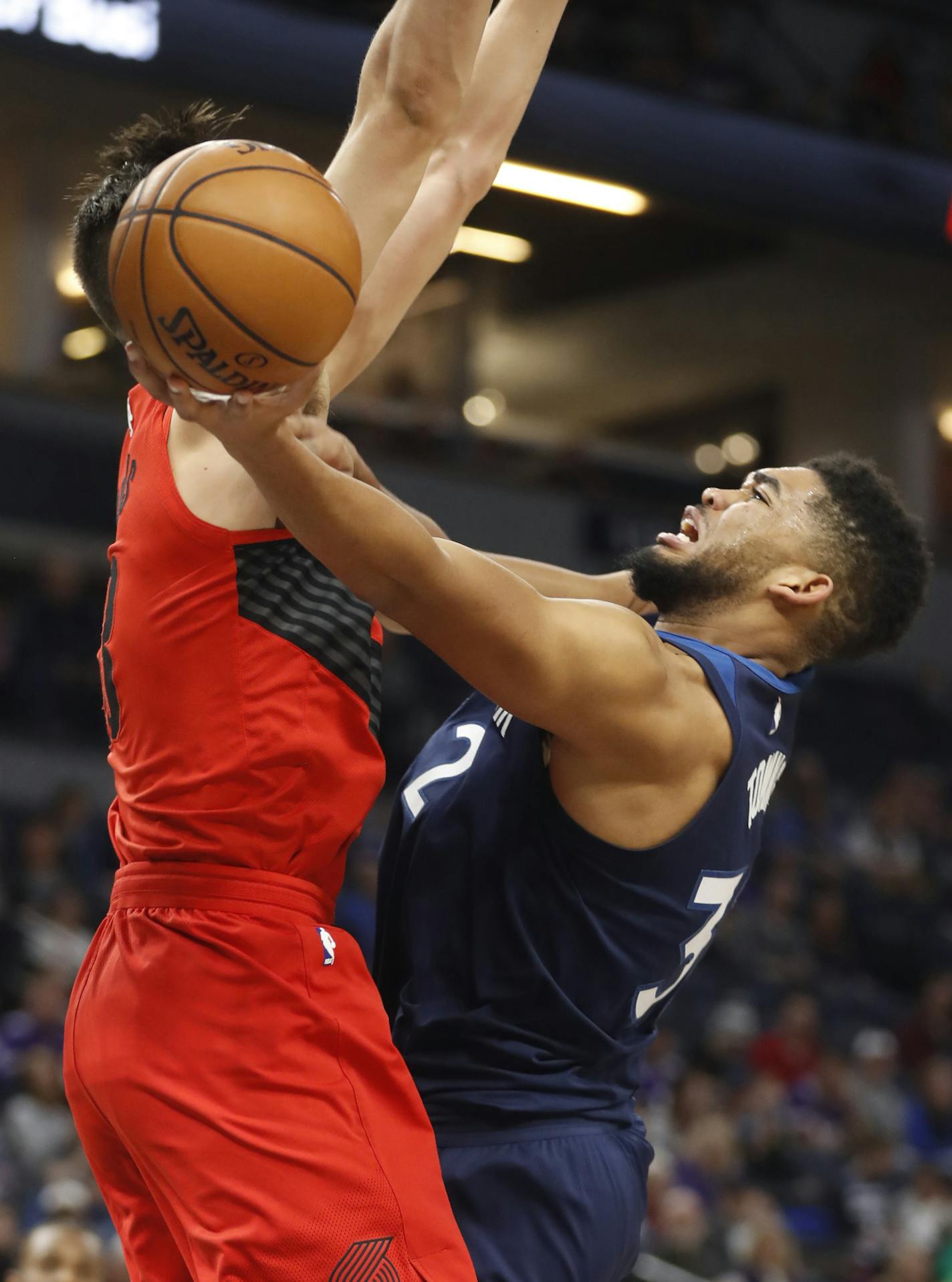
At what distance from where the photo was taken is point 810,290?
19.5 metres

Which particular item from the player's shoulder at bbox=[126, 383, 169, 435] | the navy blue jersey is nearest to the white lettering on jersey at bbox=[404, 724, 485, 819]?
the navy blue jersey

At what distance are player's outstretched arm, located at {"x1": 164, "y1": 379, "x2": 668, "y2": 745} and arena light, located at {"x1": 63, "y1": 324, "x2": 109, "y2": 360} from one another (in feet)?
45.2

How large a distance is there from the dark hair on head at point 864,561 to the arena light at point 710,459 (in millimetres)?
15858

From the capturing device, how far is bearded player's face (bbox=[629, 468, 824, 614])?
124 inches

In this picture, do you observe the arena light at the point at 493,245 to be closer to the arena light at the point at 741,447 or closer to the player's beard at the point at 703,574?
the arena light at the point at 741,447

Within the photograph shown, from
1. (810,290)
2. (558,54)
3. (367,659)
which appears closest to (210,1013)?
(367,659)

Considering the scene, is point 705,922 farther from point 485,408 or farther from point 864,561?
point 485,408

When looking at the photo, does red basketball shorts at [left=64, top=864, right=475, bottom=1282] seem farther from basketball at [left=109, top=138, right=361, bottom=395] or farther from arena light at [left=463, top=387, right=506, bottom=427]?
arena light at [left=463, top=387, right=506, bottom=427]

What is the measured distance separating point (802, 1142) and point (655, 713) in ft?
29.5

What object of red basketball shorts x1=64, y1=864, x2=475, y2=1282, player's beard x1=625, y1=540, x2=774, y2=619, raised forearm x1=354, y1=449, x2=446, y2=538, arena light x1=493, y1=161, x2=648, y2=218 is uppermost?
raised forearm x1=354, y1=449, x2=446, y2=538

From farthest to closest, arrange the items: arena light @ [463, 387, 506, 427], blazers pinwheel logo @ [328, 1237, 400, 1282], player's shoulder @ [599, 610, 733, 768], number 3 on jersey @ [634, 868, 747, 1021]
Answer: arena light @ [463, 387, 506, 427], number 3 on jersey @ [634, 868, 747, 1021], player's shoulder @ [599, 610, 733, 768], blazers pinwheel logo @ [328, 1237, 400, 1282]

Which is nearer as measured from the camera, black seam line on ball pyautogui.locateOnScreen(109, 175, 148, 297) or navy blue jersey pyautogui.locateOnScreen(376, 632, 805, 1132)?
black seam line on ball pyautogui.locateOnScreen(109, 175, 148, 297)

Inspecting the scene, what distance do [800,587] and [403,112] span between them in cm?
105

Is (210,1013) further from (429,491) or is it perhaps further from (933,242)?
(933,242)
